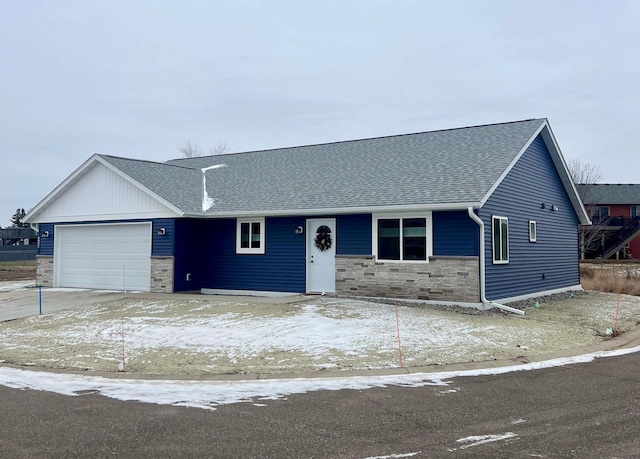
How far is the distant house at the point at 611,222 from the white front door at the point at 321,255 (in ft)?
108

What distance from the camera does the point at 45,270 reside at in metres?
20.8

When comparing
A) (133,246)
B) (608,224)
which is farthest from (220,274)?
(608,224)

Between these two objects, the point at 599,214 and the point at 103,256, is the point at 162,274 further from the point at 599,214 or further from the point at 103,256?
the point at 599,214

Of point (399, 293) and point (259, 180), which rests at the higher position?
point (259, 180)

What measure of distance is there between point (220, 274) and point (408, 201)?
23.1ft

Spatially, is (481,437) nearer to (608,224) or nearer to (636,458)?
(636,458)

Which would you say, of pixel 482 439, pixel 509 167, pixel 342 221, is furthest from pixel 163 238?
pixel 482 439

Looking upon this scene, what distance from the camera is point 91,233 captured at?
19.8 metres

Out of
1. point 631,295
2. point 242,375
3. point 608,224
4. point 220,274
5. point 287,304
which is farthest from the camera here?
point 608,224

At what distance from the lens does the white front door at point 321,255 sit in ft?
53.5

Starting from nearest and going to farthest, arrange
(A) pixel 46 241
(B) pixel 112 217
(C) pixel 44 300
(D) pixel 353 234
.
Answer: (D) pixel 353 234 → (C) pixel 44 300 → (B) pixel 112 217 → (A) pixel 46 241

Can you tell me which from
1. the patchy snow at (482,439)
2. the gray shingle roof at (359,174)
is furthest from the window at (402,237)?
the patchy snow at (482,439)

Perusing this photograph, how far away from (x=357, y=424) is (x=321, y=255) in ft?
36.2

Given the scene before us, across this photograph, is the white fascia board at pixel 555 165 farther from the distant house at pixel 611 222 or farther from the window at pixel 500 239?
the distant house at pixel 611 222
